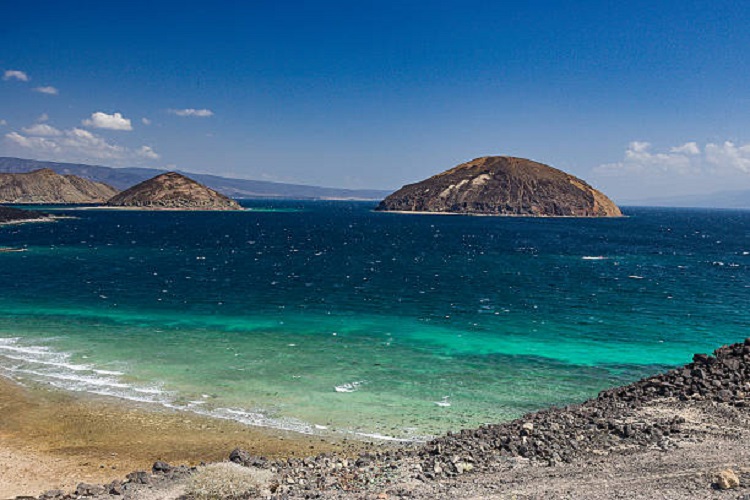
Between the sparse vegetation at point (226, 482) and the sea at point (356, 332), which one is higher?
the sparse vegetation at point (226, 482)

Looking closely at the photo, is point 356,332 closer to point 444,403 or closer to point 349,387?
point 349,387

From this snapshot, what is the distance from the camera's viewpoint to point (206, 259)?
329 feet

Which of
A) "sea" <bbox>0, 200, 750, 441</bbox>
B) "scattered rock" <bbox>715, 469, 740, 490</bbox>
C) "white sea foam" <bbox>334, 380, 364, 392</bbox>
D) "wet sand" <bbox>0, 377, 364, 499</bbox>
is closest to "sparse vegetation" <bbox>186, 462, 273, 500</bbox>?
"wet sand" <bbox>0, 377, 364, 499</bbox>

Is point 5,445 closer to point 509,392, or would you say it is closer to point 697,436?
point 509,392

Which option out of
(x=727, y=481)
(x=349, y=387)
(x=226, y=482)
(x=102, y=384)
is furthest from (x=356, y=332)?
(x=727, y=481)

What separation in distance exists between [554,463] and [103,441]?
19207 millimetres

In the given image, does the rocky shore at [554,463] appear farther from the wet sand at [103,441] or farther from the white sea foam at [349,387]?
the white sea foam at [349,387]

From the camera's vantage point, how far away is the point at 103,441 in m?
24.7

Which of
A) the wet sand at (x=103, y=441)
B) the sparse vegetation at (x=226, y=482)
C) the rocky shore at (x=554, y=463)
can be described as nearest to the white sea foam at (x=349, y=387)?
the wet sand at (x=103, y=441)

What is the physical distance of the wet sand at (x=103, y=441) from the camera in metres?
21.6

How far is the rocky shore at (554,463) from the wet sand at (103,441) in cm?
258

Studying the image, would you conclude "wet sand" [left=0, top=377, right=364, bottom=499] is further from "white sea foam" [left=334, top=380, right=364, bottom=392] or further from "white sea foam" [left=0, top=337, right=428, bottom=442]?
"white sea foam" [left=334, top=380, right=364, bottom=392]

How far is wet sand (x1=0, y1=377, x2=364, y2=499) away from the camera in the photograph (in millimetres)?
21641

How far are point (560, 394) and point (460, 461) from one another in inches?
573
